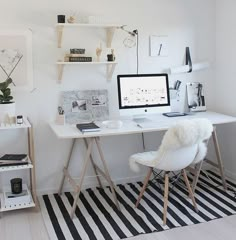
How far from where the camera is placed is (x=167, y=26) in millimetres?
3627

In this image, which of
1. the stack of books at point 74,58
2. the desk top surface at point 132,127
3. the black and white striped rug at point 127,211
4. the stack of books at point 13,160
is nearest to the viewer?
the black and white striped rug at point 127,211

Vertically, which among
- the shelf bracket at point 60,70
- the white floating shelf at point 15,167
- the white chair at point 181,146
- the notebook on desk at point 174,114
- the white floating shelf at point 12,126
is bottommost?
the white floating shelf at point 15,167

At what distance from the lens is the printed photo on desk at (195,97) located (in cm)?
383

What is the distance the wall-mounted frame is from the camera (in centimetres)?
310

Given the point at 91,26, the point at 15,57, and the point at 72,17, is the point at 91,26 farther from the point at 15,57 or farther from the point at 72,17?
the point at 15,57

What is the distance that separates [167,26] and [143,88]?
75 cm

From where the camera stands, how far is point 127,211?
9.93 feet

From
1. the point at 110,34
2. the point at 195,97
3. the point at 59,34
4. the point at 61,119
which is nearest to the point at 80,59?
the point at 59,34

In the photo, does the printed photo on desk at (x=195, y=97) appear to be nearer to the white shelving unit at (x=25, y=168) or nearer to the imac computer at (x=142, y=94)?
the imac computer at (x=142, y=94)

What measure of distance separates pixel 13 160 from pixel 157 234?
1.34m

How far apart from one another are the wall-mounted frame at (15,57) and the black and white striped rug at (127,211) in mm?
1122

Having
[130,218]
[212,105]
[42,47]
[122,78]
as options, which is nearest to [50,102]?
[42,47]

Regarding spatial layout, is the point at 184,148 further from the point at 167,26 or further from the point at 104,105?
the point at 167,26

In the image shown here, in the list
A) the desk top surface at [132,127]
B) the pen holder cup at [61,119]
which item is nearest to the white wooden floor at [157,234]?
the desk top surface at [132,127]
